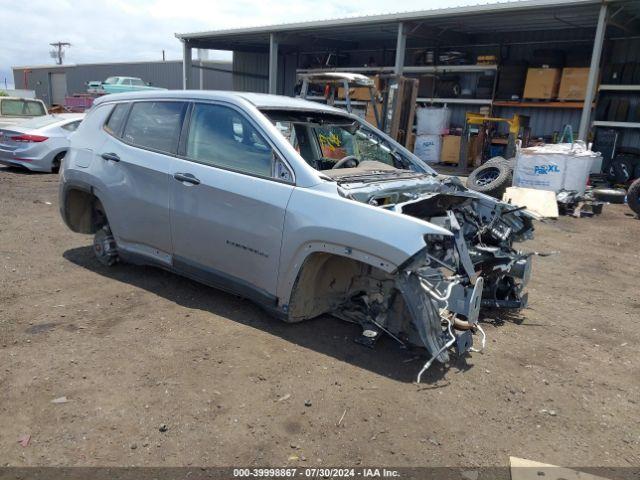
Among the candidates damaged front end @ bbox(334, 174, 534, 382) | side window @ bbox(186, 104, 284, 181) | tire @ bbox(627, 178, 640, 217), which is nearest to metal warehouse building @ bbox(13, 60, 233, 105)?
tire @ bbox(627, 178, 640, 217)

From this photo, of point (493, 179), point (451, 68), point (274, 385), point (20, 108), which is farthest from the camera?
point (451, 68)

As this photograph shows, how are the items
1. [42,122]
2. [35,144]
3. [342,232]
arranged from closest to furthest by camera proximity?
[342,232]
[35,144]
[42,122]

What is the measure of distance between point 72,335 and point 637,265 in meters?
6.39

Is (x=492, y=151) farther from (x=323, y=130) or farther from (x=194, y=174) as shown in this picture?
(x=194, y=174)

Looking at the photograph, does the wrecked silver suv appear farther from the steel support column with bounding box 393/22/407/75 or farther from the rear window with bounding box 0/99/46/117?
the steel support column with bounding box 393/22/407/75

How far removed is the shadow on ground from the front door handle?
1.06m

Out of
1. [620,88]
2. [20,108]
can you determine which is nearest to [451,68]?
[620,88]

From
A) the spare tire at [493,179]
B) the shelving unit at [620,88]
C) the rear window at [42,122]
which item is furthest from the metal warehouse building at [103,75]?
the spare tire at [493,179]

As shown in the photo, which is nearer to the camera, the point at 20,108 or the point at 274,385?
the point at 274,385

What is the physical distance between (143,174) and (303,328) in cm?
190

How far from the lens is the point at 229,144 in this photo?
3982mm

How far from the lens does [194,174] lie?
13.1 feet

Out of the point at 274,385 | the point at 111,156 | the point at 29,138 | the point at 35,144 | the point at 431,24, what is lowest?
the point at 274,385

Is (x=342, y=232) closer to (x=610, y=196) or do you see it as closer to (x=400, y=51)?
(x=610, y=196)
